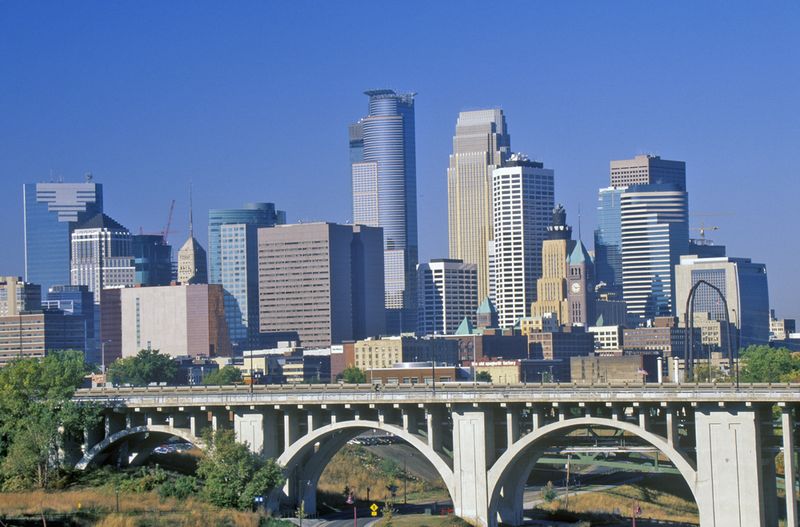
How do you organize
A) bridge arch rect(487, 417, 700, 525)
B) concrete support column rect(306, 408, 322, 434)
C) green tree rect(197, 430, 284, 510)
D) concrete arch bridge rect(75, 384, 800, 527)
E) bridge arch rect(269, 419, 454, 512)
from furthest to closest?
1. concrete support column rect(306, 408, 322, 434)
2. bridge arch rect(269, 419, 454, 512)
3. green tree rect(197, 430, 284, 510)
4. bridge arch rect(487, 417, 700, 525)
5. concrete arch bridge rect(75, 384, 800, 527)

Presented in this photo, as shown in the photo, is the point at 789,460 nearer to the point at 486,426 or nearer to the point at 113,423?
the point at 486,426

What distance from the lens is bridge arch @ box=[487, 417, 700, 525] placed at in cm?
11138

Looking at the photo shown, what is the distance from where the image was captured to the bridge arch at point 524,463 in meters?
111

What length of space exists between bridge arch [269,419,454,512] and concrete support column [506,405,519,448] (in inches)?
195

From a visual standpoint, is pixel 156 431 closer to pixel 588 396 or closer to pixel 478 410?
pixel 478 410

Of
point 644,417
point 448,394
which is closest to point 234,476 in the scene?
point 448,394

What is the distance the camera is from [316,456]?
421 ft

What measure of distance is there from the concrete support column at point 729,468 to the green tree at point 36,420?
153 feet

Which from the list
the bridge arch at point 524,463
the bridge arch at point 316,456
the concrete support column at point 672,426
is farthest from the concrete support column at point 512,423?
the concrete support column at point 672,426

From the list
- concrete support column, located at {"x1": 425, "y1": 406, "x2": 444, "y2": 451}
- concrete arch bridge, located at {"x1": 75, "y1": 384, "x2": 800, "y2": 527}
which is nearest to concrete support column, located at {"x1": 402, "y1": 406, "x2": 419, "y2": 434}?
concrete arch bridge, located at {"x1": 75, "y1": 384, "x2": 800, "y2": 527}

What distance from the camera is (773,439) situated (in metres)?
113

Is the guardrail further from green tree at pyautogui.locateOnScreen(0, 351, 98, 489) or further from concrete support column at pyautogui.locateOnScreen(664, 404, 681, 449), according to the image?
green tree at pyautogui.locateOnScreen(0, 351, 98, 489)

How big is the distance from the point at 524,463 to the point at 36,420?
37445mm

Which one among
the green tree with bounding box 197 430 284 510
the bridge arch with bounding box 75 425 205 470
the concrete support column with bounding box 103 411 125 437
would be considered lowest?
the green tree with bounding box 197 430 284 510
